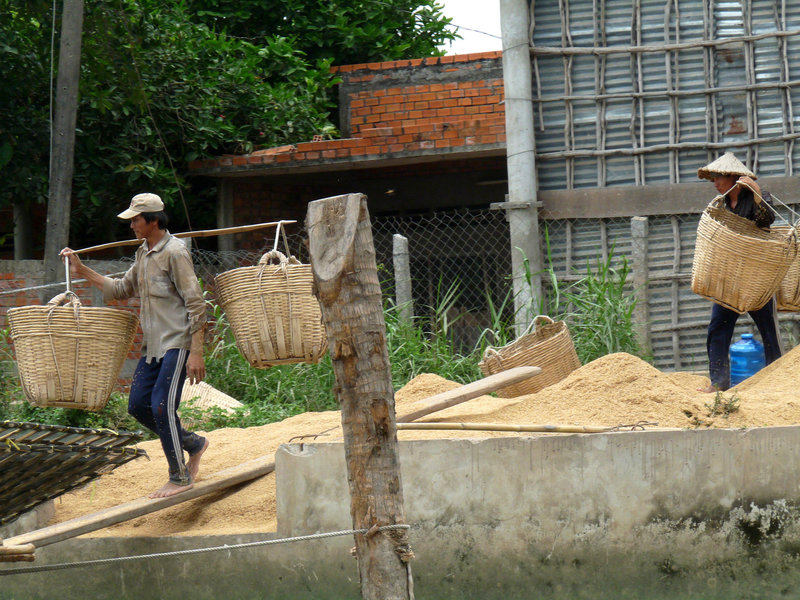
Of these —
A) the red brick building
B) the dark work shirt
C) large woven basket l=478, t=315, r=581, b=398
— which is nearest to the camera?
the dark work shirt

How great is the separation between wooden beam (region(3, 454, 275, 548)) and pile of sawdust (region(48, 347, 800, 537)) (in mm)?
108

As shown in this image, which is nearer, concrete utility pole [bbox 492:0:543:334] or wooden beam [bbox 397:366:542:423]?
wooden beam [bbox 397:366:542:423]

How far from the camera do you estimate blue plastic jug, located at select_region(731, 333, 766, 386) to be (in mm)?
7930

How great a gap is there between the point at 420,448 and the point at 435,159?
5.58 meters

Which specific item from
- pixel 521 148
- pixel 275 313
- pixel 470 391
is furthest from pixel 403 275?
pixel 275 313

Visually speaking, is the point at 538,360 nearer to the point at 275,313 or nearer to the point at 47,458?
the point at 275,313

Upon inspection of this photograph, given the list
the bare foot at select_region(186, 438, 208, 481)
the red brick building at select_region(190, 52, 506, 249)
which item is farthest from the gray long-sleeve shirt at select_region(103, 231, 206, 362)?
the red brick building at select_region(190, 52, 506, 249)

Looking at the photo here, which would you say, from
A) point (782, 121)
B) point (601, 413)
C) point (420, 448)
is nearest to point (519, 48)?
point (782, 121)

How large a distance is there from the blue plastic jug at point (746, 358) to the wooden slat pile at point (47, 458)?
16.6ft

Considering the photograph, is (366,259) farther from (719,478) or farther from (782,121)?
(782,121)

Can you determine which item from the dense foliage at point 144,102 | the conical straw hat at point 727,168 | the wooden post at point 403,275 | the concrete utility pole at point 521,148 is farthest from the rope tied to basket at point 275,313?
the dense foliage at point 144,102

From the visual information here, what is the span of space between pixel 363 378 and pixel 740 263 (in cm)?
344

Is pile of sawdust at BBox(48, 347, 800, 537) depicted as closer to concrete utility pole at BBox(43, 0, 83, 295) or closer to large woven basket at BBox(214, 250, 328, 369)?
large woven basket at BBox(214, 250, 328, 369)

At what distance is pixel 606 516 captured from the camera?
520 centimetres
